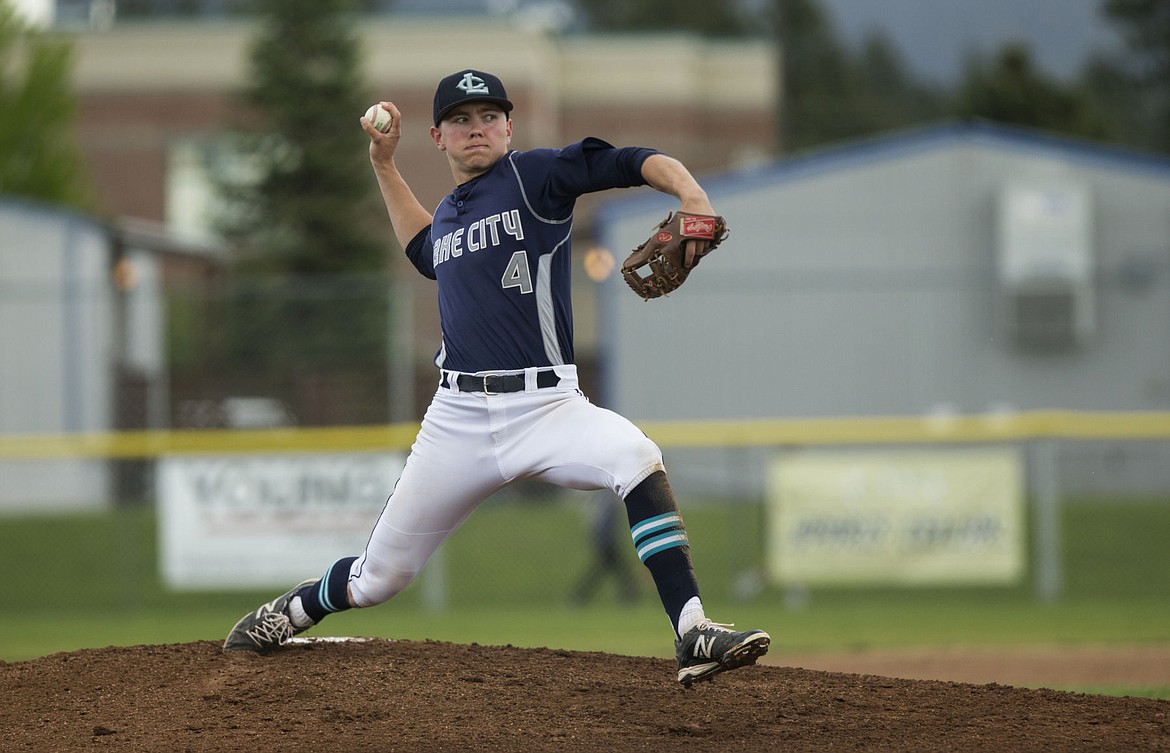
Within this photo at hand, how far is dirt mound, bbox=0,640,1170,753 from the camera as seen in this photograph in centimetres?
473

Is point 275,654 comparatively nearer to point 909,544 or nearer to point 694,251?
point 694,251

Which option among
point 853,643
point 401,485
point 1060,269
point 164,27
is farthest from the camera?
point 164,27

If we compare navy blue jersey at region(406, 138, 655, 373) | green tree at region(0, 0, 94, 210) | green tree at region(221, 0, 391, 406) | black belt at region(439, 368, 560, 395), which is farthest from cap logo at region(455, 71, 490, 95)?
green tree at region(0, 0, 94, 210)

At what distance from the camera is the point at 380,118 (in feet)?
18.6

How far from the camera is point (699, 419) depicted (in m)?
18.1

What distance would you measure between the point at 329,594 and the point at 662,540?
1.52 metres

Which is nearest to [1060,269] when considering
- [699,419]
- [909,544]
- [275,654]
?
[699,419]

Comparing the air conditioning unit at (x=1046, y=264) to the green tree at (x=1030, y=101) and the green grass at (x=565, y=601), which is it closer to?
the green grass at (x=565, y=601)

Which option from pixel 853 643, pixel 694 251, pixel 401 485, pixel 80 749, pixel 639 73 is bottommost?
pixel 853 643

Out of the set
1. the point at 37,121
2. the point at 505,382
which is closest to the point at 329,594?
the point at 505,382

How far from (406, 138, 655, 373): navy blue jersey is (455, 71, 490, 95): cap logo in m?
0.25

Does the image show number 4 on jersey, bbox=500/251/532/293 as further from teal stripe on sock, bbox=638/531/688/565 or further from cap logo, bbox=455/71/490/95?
teal stripe on sock, bbox=638/531/688/565

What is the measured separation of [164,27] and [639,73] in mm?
11985

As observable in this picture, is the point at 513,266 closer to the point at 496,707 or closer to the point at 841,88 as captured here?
the point at 496,707
